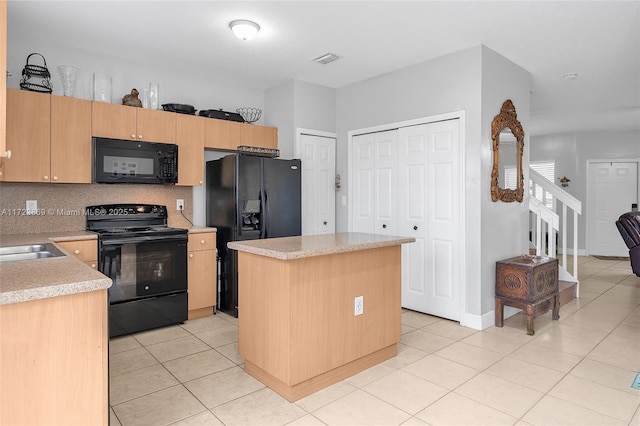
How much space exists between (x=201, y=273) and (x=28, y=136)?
1.90 meters

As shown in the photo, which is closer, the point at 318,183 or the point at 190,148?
the point at 190,148

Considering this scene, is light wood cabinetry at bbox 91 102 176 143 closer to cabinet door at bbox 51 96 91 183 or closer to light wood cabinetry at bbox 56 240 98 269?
cabinet door at bbox 51 96 91 183

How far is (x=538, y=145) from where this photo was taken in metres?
9.08

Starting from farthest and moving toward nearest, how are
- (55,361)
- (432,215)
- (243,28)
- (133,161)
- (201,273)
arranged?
(432,215) → (201,273) → (133,161) → (243,28) → (55,361)

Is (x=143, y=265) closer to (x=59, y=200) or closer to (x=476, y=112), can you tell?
(x=59, y=200)

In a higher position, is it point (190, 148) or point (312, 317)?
point (190, 148)

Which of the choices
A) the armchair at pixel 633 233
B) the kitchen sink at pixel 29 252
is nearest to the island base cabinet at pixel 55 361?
the kitchen sink at pixel 29 252

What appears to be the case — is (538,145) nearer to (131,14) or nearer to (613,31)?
(613,31)

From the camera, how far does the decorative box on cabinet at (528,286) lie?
3592 mm

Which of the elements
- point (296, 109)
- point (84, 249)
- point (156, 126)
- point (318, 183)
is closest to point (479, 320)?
point (318, 183)

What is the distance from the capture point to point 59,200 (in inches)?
142

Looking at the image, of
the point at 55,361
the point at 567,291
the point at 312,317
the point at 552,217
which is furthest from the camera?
the point at 552,217

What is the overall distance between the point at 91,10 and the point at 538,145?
916 centimetres

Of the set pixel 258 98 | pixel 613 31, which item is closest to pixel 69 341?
pixel 258 98
